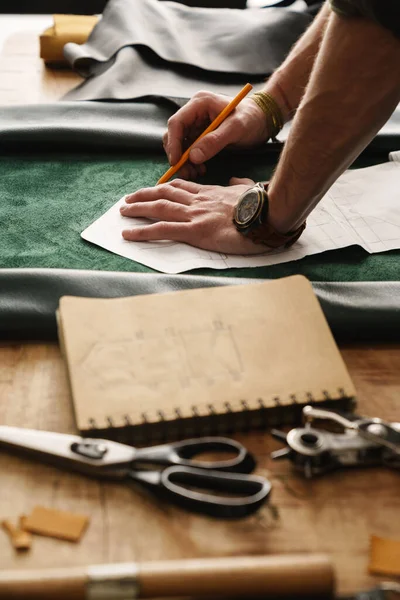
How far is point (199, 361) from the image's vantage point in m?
0.80

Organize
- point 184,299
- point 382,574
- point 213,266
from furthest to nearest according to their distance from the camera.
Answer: point 213,266 → point 184,299 → point 382,574

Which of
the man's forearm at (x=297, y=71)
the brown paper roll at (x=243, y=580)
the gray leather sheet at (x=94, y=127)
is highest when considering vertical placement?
the man's forearm at (x=297, y=71)

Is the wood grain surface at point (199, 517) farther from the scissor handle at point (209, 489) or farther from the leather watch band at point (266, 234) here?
the leather watch band at point (266, 234)

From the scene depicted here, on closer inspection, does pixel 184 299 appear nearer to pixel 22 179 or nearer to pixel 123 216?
pixel 123 216

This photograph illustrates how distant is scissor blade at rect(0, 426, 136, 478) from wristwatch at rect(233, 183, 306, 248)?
1.49 ft

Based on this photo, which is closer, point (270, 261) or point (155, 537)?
point (155, 537)

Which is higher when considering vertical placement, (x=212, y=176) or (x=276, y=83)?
(x=276, y=83)

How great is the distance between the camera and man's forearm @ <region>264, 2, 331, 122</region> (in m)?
1.32

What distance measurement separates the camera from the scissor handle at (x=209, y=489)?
2.17 feet

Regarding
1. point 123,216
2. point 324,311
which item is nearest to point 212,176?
point 123,216

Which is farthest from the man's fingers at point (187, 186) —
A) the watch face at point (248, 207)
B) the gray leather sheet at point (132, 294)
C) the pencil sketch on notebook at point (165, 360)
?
the pencil sketch on notebook at point (165, 360)

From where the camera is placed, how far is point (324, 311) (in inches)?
36.6

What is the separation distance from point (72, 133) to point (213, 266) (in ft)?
1.40

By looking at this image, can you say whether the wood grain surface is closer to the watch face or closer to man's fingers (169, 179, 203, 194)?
the watch face
